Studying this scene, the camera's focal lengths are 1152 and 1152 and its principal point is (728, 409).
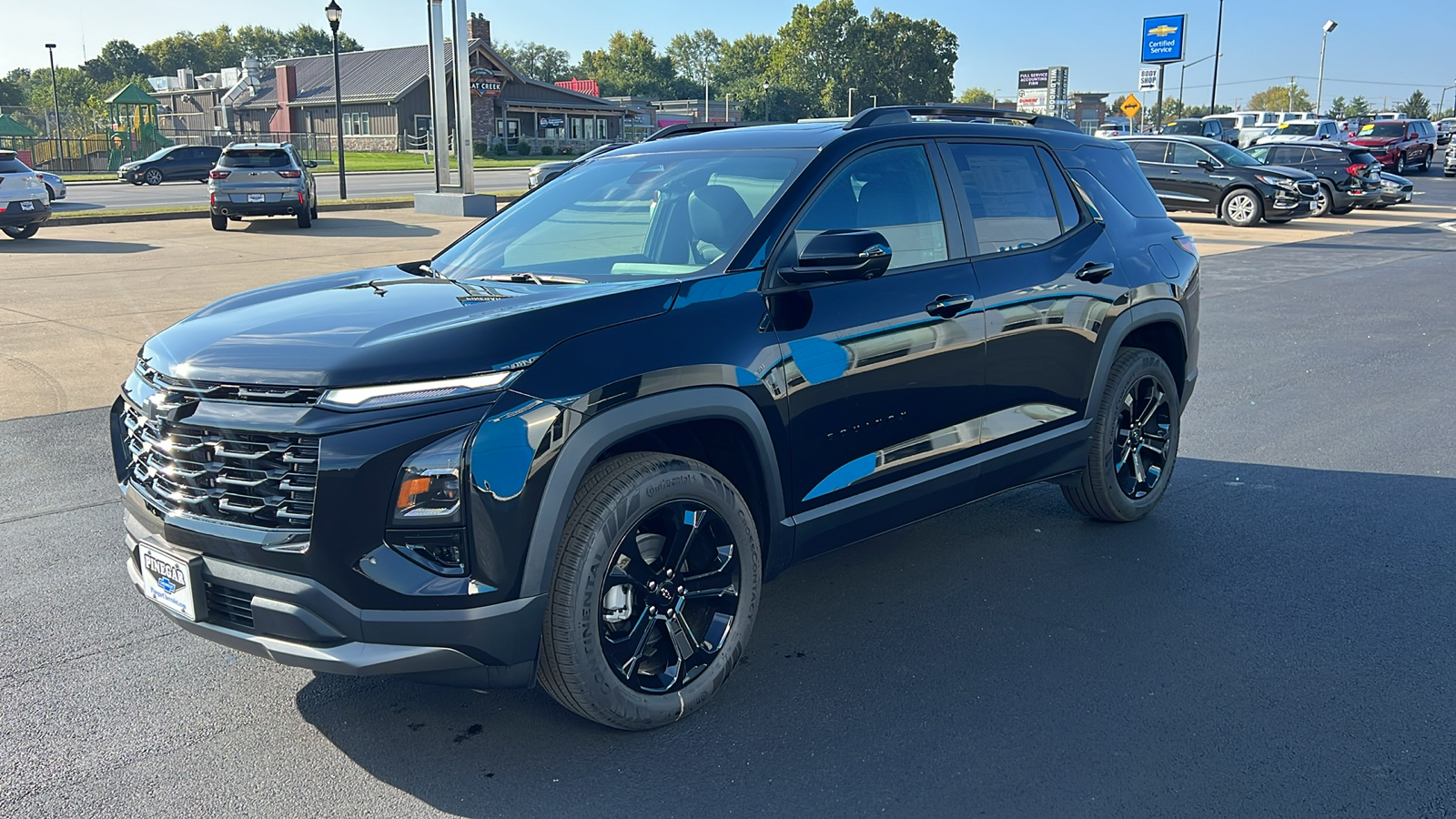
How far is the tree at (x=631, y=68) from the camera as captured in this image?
506 ft

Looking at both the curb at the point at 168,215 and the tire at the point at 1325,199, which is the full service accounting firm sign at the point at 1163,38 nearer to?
the tire at the point at 1325,199

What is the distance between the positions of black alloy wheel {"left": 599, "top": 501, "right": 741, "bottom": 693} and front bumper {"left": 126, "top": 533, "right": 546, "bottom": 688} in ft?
1.07

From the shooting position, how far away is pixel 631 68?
16400 centimetres

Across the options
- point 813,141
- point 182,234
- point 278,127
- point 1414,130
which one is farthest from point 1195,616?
point 278,127

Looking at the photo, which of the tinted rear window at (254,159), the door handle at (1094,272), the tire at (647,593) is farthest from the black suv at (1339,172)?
the tire at (647,593)

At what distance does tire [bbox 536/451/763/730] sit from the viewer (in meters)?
3.21

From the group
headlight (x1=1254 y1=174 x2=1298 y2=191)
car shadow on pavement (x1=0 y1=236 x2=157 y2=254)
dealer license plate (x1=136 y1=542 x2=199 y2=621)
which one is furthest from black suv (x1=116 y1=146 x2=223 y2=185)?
dealer license plate (x1=136 y1=542 x2=199 y2=621)

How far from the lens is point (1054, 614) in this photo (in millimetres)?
4461

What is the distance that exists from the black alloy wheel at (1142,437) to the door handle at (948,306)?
1411 mm

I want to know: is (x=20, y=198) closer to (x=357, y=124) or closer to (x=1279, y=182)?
(x=1279, y=182)

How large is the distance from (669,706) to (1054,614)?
1.74 m

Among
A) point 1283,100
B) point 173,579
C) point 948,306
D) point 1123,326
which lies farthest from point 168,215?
point 1283,100

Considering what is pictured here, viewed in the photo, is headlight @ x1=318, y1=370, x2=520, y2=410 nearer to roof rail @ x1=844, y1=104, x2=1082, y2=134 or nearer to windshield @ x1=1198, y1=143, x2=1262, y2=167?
roof rail @ x1=844, y1=104, x2=1082, y2=134

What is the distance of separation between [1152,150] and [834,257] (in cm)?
2324
